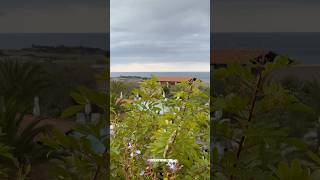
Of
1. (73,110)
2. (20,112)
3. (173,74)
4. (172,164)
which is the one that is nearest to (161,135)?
(172,164)

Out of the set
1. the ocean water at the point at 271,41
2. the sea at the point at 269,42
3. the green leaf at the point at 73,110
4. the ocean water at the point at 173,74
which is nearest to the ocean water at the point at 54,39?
the sea at the point at 269,42

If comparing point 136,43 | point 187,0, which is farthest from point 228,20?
point 136,43

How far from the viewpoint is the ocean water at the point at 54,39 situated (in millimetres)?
1558

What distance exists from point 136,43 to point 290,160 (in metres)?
0.65

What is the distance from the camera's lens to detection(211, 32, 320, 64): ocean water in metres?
1.47

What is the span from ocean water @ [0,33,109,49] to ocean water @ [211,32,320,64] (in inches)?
15.6

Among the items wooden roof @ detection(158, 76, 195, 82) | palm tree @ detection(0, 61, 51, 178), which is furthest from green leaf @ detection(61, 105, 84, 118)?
wooden roof @ detection(158, 76, 195, 82)

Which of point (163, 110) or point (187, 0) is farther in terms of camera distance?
point (163, 110)

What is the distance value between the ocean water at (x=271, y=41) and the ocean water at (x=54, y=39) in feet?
1.30

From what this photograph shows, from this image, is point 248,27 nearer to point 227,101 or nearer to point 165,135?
point 227,101

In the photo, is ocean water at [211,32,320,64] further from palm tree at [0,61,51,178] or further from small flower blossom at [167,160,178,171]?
palm tree at [0,61,51,178]

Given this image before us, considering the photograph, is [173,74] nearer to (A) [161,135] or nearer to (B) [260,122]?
(A) [161,135]

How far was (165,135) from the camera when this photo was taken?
1697 millimetres

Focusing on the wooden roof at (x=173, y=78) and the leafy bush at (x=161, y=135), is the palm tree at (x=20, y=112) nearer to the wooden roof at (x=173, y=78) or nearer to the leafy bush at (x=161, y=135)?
Answer: the leafy bush at (x=161, y=135)
